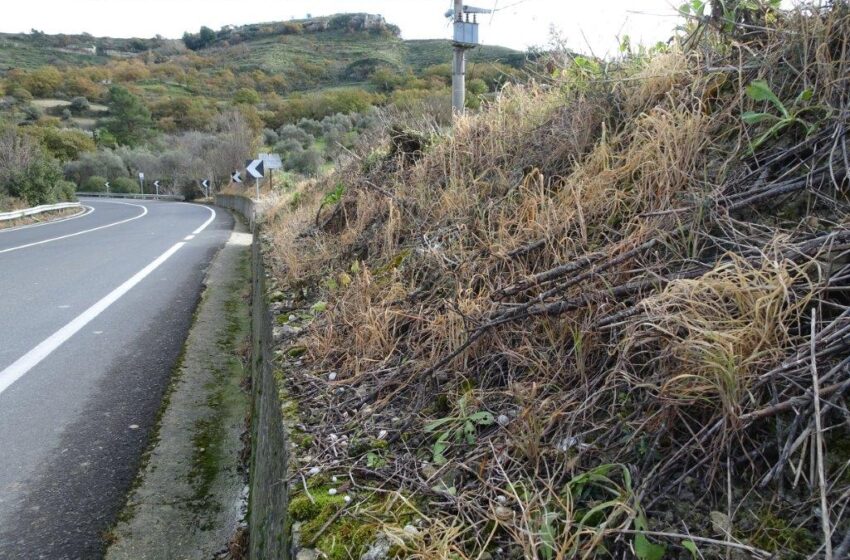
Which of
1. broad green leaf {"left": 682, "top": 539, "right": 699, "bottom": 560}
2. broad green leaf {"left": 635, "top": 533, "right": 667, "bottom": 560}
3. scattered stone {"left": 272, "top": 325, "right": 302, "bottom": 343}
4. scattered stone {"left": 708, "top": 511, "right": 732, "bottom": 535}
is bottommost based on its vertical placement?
scattered stone {"left": 272, "top": 325, "right": 302, "bottom": 343}

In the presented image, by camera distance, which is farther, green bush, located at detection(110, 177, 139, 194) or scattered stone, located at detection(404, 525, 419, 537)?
green bush, located at detection(110, 177, 139, 194)

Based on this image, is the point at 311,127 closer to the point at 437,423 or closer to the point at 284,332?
the point at 284,332

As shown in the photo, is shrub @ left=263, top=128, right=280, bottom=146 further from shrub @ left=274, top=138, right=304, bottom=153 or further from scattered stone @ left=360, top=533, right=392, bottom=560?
scattered stone @ left=360, top=533, right=392, bottom=560

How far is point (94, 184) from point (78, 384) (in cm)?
7390

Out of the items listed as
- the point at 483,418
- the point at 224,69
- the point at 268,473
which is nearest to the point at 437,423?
the point at 483,418

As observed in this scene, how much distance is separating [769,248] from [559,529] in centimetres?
132

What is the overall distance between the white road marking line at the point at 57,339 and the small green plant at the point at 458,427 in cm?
440

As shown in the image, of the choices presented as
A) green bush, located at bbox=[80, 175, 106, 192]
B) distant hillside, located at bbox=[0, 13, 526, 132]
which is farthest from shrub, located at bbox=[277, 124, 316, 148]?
green bush, located at bbox=[80, 175, 106, 192]

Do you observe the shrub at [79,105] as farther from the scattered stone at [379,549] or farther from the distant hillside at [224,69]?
the scattered stone at [379,549]

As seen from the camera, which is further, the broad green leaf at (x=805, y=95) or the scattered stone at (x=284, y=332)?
the scattered stone at (x=284, y=332)

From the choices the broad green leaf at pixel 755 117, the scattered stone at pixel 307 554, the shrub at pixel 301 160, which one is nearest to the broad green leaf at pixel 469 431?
the scattered stone at pixel 307 554

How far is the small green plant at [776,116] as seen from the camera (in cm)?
265

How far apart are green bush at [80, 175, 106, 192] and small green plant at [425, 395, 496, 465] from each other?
252 ft

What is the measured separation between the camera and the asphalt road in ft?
11.1
